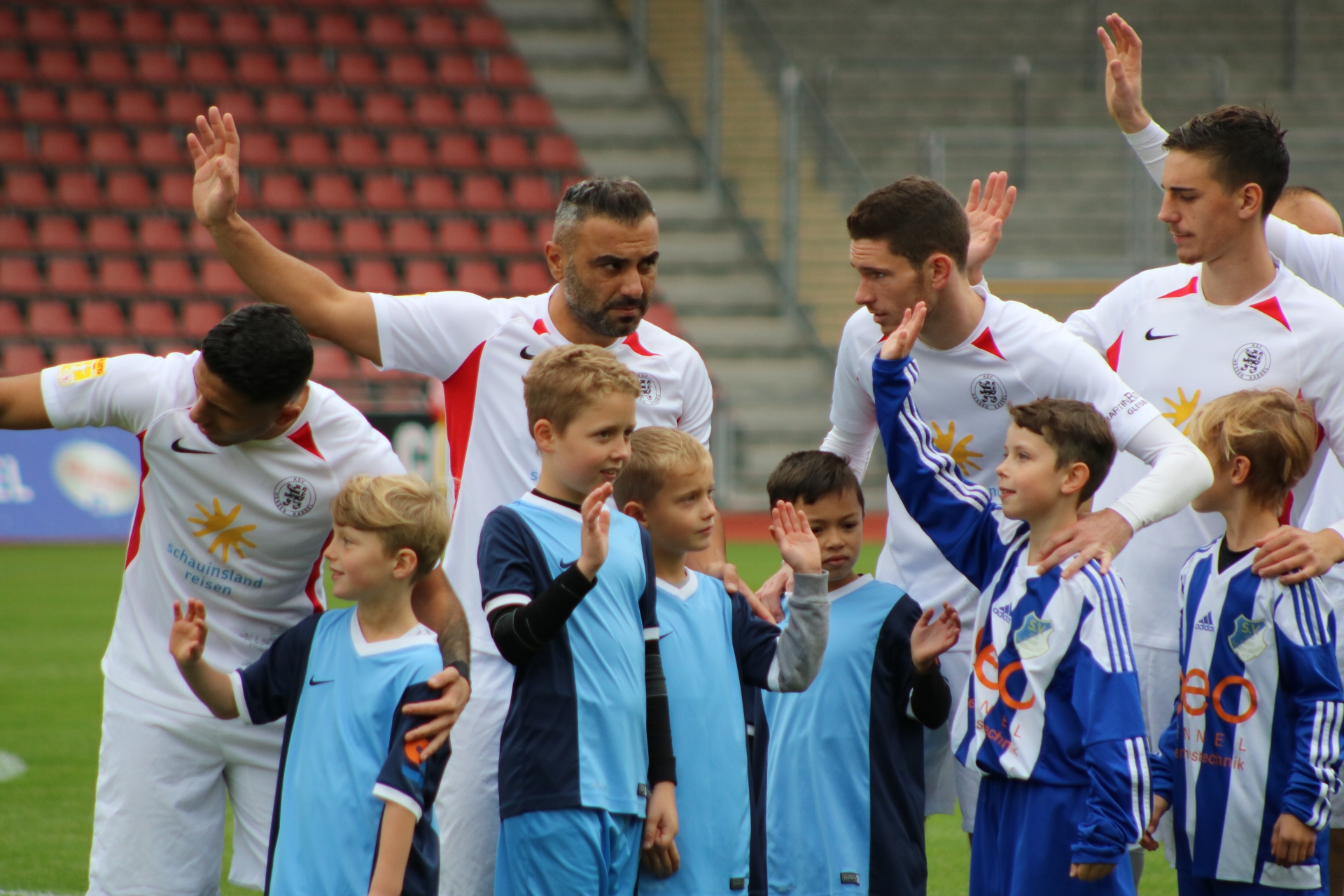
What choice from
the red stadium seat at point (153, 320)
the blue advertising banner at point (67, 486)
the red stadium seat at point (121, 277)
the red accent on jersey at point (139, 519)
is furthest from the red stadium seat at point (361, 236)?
the red accent on jersey at point (139, 519)

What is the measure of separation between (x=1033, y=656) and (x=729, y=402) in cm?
1419

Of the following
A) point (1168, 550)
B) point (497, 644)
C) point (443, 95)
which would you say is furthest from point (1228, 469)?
point (443, 95)

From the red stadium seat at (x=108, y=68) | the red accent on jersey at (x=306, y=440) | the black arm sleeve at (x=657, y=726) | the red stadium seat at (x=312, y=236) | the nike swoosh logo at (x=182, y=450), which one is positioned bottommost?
the black arm sleeve at (x=657, y=726)

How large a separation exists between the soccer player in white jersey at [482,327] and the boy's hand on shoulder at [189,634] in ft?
2.23

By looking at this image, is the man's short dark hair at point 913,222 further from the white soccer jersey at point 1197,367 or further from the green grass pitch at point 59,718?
the green grass pitch at point 59,718

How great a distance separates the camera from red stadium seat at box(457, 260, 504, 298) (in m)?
17.6

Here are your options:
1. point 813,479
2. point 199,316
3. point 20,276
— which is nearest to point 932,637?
point 813,479

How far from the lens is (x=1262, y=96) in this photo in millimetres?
20250

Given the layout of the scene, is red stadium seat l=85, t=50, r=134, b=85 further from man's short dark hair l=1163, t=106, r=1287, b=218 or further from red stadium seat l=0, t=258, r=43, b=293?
man's short dark hair l=1163, t=106, r=1287, b=218

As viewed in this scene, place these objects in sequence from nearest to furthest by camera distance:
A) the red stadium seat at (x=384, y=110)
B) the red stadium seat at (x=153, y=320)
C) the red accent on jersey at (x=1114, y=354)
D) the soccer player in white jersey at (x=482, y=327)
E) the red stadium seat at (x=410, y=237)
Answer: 1. the soccer player in white jersey at (x=482, y=327)
2. the red accent on jersey at (x=1114, y=354)
3. the red stadium seat at (x=153, y=320)
4. the red stadium seat at (x=410, y=237)
5. the red stadium seat at (x=384, y=110)

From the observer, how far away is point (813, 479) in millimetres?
3732

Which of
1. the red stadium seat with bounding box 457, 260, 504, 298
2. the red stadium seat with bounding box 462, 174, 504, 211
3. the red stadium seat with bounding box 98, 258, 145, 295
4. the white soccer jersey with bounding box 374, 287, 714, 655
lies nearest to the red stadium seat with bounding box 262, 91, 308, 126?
the red stadium seat with bounding box 462, 174, 504, 211

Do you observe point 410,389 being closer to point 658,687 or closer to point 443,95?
point 443,95

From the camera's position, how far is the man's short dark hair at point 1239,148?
388 cm
